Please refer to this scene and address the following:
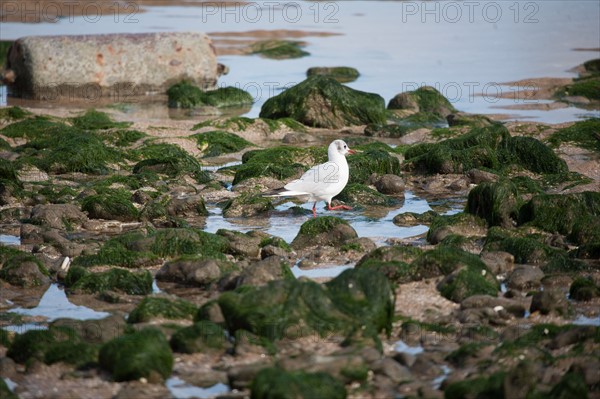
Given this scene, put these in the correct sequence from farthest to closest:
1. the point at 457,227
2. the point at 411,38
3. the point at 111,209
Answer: the point at 411,38 < the point at 111,209 < the point at 457,227

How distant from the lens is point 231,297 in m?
6.65

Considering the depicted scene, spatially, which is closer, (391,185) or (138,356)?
(138,356)

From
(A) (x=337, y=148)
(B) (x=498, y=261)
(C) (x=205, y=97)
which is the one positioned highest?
(A) (x=337, y=148)

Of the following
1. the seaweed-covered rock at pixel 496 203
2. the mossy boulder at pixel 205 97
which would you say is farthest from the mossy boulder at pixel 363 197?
the mossy boulder at pixel 205 97

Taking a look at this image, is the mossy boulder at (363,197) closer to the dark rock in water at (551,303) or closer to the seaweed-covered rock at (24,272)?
the seaweed-covered rock at (24,272)

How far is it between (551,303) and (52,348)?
3301 mm

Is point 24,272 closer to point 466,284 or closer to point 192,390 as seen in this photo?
point 192,390

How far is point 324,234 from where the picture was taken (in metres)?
8.95

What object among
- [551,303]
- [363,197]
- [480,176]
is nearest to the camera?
[551,303]

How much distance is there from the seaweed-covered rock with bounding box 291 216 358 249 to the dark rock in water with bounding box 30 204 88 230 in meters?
2.26

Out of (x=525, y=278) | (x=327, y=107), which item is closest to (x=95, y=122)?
(x=327, y=107)

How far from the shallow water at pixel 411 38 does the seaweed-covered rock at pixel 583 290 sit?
29.7 feet

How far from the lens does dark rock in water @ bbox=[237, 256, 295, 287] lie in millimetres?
7259

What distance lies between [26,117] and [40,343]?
967 cm
